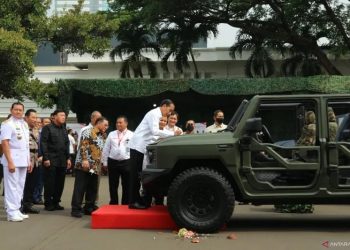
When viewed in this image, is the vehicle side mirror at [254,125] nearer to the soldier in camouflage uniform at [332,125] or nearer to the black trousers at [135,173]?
the soldier in camouflage uniform at [332,125]

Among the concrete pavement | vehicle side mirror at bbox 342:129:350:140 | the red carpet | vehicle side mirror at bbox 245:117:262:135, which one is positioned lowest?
the concrete pavement

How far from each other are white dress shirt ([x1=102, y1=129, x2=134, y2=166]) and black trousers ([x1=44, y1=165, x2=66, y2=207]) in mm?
952

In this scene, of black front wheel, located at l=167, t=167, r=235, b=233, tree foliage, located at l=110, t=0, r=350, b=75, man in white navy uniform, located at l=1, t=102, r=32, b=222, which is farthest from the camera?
tree foliage, located at l=110, t=0, r=350, b=75

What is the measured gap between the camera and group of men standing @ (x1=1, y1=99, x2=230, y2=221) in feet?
29.6

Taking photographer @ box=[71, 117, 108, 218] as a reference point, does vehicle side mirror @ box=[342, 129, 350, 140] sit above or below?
above

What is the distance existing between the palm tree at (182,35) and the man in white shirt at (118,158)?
68.3 ft

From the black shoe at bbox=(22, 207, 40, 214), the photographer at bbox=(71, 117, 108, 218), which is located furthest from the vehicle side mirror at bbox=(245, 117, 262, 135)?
the black shoe at bbox=(22, 207, 40, 214)

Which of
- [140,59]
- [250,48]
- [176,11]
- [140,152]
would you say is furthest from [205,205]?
[140,59]

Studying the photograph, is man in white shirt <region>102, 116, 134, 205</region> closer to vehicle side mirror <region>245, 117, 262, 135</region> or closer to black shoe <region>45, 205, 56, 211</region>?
black shoe <region>45, 205, 56, 211</region>

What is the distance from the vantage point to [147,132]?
9.09 m

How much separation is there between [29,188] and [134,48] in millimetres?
23912

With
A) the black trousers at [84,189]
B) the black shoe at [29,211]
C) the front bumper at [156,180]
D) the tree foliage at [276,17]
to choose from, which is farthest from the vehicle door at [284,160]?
the tree foliage at [276,17]

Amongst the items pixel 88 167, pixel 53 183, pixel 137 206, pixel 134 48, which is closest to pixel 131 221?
pixel 137 206

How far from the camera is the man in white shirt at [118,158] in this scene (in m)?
10.1
